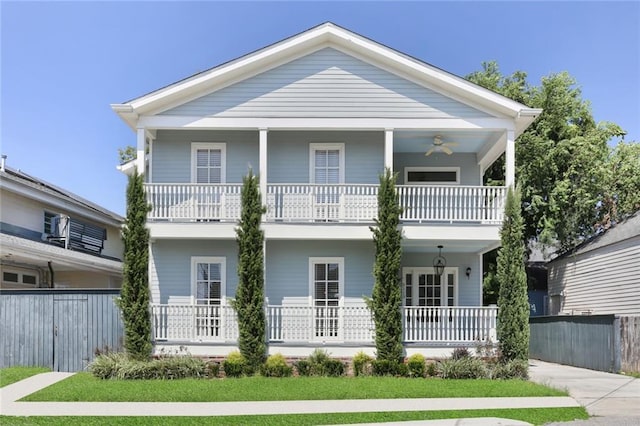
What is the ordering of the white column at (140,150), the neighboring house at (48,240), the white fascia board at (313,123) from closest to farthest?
the white column at (140,150), the white fascia board at (313,123), the neighboring house at (48,240)

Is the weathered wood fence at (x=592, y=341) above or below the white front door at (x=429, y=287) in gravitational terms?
below

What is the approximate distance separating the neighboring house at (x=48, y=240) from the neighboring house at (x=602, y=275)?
16345 mm

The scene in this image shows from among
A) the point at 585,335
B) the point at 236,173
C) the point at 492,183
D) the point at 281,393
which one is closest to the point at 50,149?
the point at 236,173

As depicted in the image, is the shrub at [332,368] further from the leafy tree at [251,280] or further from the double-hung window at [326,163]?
the double-hung window at [326,163]

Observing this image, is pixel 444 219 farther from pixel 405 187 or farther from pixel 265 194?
pixel 265 194

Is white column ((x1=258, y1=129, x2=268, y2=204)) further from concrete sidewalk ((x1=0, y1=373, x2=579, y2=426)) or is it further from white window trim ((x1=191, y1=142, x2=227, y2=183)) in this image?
concrete sidewalk ((x1=0, y1=373, x2=579, y2=426))

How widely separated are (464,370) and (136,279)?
809cm

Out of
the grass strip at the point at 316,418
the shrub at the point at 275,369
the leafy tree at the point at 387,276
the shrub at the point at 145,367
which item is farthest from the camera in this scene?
the leafy tree at the point at 387,276

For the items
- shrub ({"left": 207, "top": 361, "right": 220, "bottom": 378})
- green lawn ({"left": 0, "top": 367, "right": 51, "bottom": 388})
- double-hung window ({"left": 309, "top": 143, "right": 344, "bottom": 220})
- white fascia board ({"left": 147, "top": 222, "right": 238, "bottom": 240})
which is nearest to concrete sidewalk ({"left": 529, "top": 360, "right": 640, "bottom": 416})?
double-hung window ({"left": 309, "top": 143, "right": 344, "bottom": 220})

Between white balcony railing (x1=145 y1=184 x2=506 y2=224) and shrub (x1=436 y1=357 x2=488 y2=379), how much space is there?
3562mm

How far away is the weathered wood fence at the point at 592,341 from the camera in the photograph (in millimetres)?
14484

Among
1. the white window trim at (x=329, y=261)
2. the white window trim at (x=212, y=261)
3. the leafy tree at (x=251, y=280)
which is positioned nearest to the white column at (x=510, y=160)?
the white window trim at (x=329, y=261)

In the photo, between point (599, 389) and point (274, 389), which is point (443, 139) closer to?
point (599, 389)

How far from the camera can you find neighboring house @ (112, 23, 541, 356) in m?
14.3
